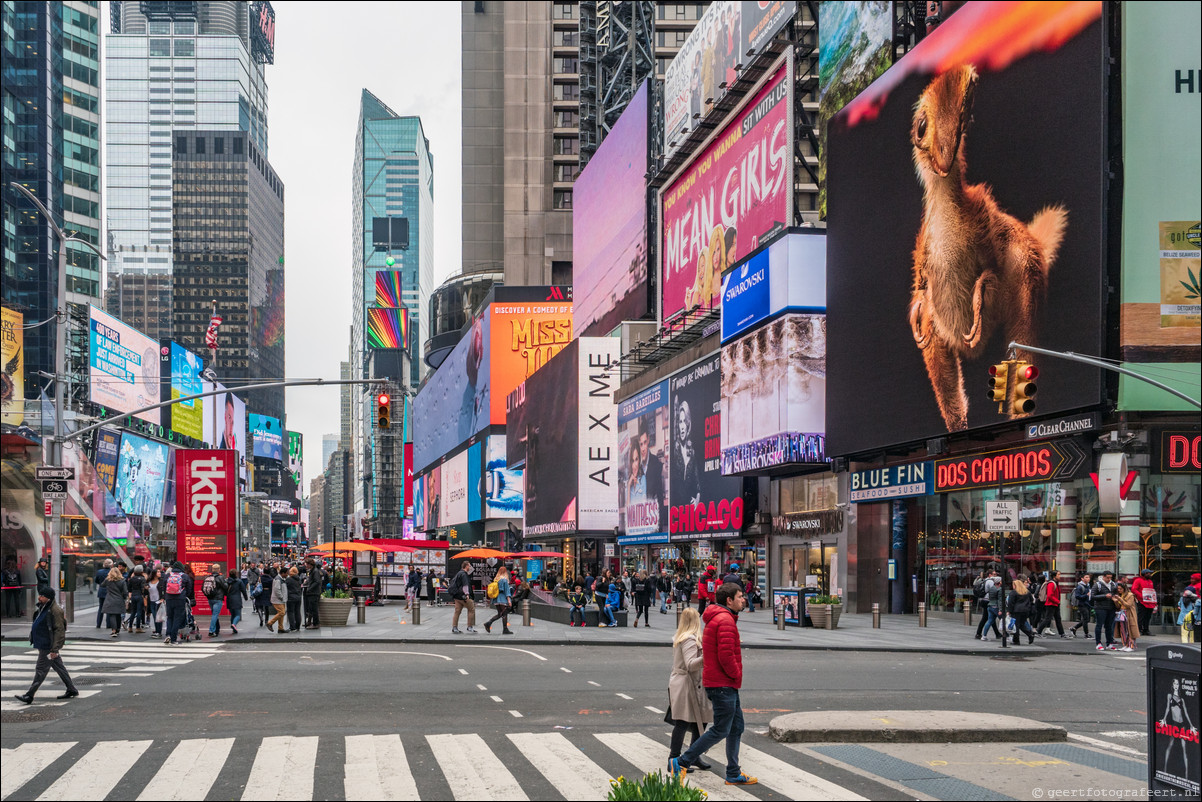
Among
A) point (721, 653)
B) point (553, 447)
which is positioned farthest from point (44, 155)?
point (721, 653)

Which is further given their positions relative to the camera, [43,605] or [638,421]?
[638,421]

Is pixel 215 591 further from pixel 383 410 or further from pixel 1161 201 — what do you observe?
pixel 1161 201

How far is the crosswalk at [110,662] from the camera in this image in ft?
54.7

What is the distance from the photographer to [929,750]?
12766 mm

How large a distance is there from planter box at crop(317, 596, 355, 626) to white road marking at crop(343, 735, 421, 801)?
2111 cm

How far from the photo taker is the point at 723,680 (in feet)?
35.8

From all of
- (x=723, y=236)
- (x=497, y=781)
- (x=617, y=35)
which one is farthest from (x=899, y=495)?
(x=617, y=35)

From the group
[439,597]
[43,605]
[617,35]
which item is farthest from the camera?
[617,35]

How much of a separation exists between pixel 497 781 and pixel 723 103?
5276 cm

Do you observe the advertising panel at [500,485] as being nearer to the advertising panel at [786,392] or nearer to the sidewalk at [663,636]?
the advertising panel at [786,392]

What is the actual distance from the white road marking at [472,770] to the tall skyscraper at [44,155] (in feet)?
353

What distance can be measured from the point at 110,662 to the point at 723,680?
15.8 metres

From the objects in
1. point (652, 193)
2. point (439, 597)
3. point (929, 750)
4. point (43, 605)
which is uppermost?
point (652, 193)

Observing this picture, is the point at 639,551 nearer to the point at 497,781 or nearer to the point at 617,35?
the point at 617,35
